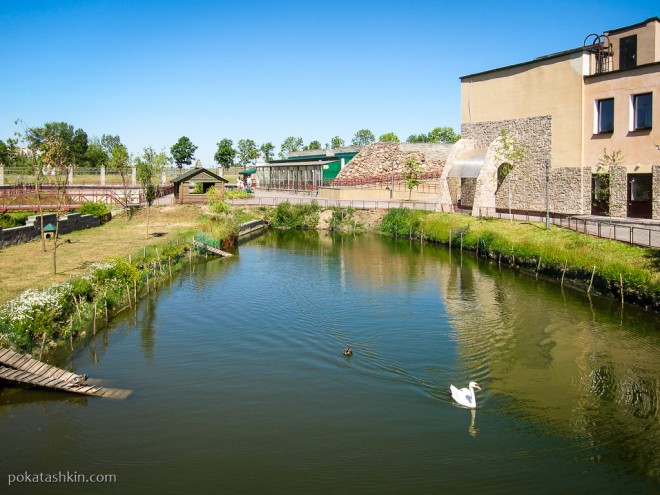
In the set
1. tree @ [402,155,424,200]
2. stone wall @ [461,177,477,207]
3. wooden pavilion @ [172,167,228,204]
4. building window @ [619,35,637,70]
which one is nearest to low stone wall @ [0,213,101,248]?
wooden pavilion @ [172,167,228,204]

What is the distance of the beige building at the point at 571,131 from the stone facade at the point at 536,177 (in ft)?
0.23

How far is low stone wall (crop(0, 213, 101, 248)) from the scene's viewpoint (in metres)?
30.7

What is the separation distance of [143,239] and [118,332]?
16701mm

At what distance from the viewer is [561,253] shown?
30.2 meters

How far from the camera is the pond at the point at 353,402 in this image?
40.4 ft

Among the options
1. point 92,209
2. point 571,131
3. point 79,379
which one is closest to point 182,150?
point 92,209

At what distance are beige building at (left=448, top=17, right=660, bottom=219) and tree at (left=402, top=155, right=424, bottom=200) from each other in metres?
10.3

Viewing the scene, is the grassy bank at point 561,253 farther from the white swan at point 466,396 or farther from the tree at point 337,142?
the tree at point 337,142

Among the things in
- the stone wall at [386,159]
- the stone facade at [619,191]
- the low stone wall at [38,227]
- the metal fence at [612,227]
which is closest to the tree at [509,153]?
the metal fence at [612,227]

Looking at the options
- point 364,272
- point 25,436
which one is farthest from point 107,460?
point 364,272

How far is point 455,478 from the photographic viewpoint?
39.9 ft

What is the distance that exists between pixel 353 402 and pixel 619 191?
1097 inches

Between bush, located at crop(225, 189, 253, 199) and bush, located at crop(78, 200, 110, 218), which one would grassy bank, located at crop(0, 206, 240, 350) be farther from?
bush, located at crop(225, 189, 253, 199)

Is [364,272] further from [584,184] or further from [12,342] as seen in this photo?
[12,342]
